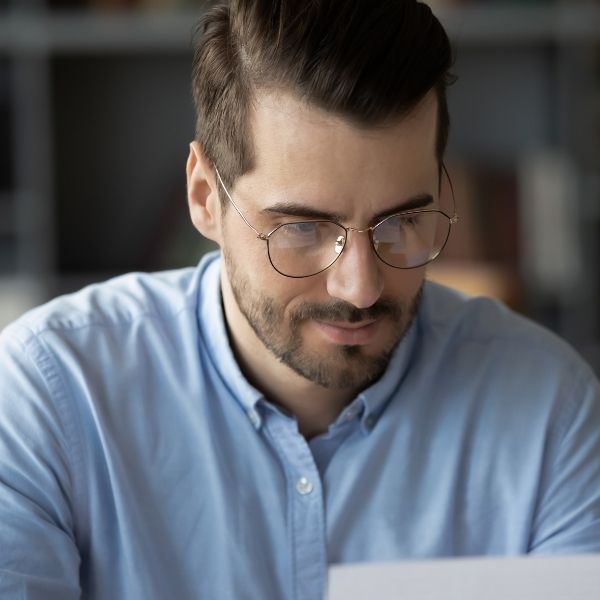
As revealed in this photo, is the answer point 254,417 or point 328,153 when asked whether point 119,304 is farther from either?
point 328,153

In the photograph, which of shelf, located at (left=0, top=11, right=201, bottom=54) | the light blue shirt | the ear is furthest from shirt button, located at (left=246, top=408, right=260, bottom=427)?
shelf, located at (left=0, top=11, right=201, bottom=54)

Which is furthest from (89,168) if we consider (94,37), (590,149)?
(590,149)

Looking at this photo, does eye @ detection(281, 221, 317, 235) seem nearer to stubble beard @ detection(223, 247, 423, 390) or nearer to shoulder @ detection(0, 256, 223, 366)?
stubble beard @ detection(223, 247, 423, 390)

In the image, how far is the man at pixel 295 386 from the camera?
1.17 metres

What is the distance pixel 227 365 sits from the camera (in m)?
1.33

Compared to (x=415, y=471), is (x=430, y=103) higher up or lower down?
higher up

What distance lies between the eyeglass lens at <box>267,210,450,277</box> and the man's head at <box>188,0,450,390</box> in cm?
1

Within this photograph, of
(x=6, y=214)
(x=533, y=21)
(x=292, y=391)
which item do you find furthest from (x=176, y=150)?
(x=292, y=391)

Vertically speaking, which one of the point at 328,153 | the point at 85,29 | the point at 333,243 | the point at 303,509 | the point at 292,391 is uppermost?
→ the point at 85,29

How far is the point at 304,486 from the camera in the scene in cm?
127

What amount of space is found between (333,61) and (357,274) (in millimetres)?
239

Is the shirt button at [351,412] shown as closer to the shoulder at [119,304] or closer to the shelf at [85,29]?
the shoulder at [119,304]

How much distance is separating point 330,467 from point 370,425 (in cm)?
8

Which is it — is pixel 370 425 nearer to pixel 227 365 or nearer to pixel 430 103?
pixel 227 365
